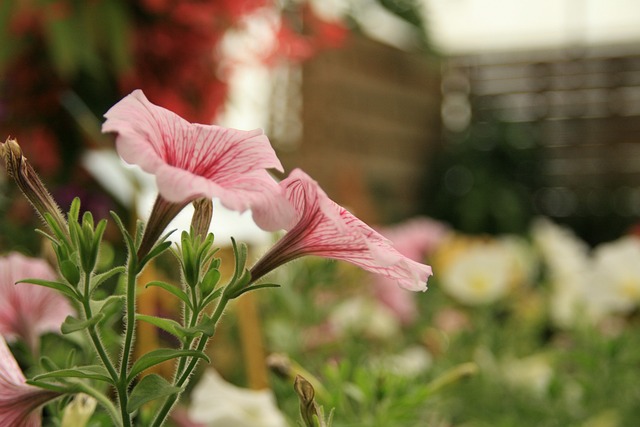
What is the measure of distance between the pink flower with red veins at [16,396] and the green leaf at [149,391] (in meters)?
0.03

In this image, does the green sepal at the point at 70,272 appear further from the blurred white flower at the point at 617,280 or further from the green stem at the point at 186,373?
the blurred white flower at the point at 617,280

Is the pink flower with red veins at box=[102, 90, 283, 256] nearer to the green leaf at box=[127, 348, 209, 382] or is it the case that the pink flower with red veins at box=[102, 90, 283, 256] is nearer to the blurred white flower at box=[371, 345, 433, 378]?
the green leaf at box=[127, 348, 209, 382]

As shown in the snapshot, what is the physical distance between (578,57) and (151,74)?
387cm

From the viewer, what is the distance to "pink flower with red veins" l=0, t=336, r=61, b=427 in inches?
9.9

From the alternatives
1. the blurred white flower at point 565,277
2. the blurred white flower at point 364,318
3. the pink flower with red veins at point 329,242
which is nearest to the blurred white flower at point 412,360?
the blurred white flower at point 364,318

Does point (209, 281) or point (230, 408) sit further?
point (230, 408)

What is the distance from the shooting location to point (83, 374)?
235 mm

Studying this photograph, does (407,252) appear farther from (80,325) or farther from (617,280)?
(80,325)

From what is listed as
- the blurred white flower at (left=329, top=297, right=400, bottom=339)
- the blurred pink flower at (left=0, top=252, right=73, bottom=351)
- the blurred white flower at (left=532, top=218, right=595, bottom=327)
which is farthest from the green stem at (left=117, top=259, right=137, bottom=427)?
the blurred white flower at (left=532, top=218, right=595, bottom=327)

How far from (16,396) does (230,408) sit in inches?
8.1

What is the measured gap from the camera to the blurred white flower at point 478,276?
3.29 feet

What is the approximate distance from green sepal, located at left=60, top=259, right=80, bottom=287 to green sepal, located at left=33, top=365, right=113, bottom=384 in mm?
25

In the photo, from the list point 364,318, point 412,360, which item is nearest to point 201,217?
point 412,360

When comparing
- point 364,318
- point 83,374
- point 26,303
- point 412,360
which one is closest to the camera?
point 83,374
